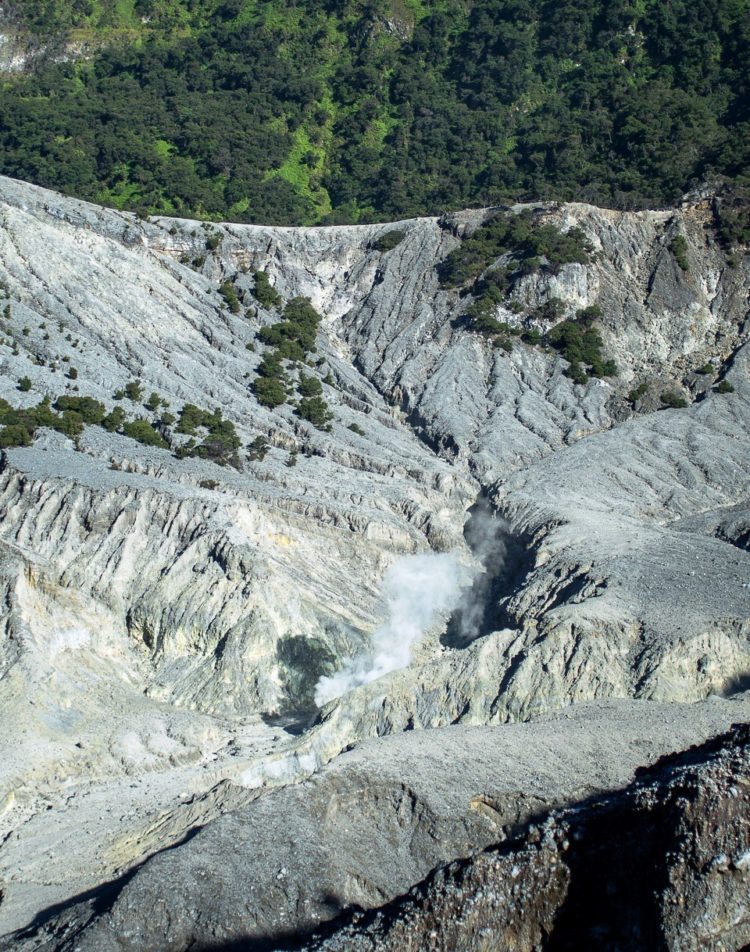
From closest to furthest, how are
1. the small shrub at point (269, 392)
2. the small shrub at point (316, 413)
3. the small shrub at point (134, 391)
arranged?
the small shrub at point (134, 391)
the small shrub at point (316, 413)
the small shrub at point (269, 392)

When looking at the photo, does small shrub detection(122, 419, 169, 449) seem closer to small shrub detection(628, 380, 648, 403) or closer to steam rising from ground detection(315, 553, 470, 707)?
steam rising from ground detection(315, 553, 470, 707)

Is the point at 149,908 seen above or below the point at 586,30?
below

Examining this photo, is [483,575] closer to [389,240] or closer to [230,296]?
[230,296]

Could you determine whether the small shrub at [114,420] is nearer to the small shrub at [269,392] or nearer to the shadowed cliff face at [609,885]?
the small shrub at [269,392]

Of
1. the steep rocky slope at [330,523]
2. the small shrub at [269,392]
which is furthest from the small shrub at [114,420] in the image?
the small shrub at [269,392]

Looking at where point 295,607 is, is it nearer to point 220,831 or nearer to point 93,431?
point 93,431

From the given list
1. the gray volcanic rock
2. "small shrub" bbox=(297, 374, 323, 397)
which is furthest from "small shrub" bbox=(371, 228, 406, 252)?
the gray volcanic rock

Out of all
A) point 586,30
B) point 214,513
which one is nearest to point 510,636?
point 214,513
